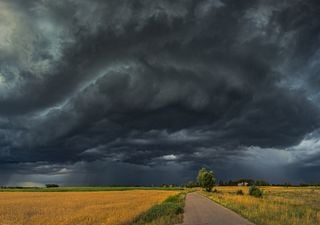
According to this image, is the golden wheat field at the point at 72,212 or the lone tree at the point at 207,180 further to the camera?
the lone tree at the point at 207,180

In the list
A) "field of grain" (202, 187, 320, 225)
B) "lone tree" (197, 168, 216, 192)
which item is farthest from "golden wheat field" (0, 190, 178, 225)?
"lone tree" (197, 168, 216, 192)

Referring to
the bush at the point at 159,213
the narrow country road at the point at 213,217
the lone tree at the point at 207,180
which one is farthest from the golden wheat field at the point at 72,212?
the lone tree at the point at 207,180

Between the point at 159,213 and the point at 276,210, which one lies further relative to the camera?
the point at 276,210

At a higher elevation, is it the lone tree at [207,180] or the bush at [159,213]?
the lone tree at [207,180]

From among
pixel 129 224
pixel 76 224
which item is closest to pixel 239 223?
pixel 129 224

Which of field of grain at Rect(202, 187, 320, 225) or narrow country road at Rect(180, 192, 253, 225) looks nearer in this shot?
narrow country road at Rect(180, 192, 253, 225)

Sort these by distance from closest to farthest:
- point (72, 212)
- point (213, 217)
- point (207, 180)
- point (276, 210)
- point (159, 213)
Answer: point (213, 217) < point (159, 213) < point (276, 210) < point (72, 212) < point (207, 180)

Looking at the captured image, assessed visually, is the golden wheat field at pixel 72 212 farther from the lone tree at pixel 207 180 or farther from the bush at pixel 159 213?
the lone tree at pixel 207 180

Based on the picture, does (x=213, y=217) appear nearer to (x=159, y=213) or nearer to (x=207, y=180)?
(x=159, y=213)

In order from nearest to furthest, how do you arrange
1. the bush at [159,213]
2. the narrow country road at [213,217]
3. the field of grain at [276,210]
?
the narrow country road at [213,217]
the field of grain at [276,210]
the bush at [159,213]

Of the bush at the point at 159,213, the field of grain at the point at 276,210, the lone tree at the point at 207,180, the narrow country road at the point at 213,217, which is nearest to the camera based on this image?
the narrow country road at the point at 213,217

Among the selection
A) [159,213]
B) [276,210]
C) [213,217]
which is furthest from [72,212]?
[276,210]

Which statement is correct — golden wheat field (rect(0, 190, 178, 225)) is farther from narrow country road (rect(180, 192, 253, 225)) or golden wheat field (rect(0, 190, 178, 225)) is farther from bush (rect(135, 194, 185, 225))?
narrow country road (rect(180, 192, 253, 225))

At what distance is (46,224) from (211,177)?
122463 mm
